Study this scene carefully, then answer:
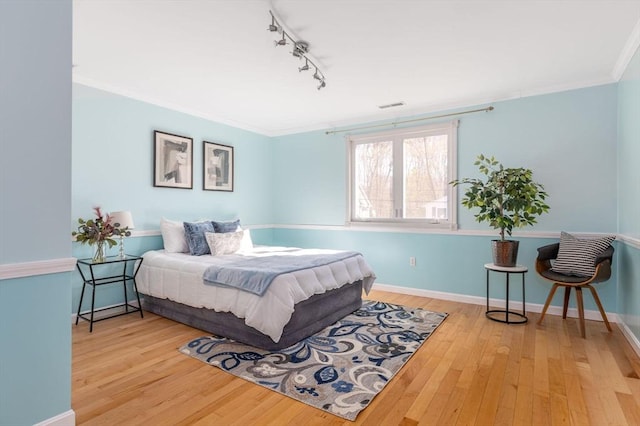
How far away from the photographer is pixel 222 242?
3898 mm

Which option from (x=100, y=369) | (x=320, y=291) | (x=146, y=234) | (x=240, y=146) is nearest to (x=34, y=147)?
(x=100, y=369)

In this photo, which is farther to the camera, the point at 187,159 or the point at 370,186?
the point at 370,186

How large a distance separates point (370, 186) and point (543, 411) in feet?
11.2

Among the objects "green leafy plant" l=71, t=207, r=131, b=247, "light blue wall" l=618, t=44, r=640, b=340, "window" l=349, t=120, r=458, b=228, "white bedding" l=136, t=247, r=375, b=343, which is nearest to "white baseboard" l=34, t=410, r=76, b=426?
"white bedding" l=136, t=247, r=375, b=343

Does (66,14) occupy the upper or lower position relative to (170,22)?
lower

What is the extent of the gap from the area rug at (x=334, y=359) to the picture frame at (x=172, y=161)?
7.10ft

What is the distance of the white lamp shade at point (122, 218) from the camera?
3.41 meters

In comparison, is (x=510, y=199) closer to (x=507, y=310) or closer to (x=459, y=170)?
(x=459, y=170)

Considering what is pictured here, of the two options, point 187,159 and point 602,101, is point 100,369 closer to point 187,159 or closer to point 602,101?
point 187,159

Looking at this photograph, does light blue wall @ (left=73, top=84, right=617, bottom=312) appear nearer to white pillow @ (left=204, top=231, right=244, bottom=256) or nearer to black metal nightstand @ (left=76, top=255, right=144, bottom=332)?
black metal nightstand @ (left=76, top=255, right=144, bottom=332)

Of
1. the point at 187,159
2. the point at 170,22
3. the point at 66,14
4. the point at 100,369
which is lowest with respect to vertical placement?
the point at 100,369

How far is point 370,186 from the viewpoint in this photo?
4.90 meters

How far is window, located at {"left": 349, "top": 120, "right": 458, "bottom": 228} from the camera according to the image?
4293mm

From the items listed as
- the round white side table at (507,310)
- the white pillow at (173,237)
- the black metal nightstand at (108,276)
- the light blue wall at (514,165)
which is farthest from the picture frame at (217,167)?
the round white side table at (507,310)
